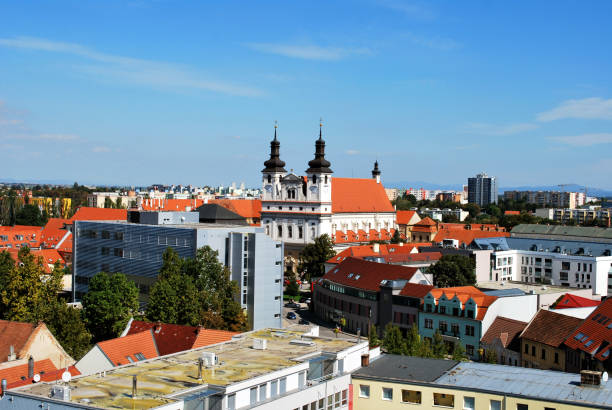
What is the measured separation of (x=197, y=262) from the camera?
59.5m

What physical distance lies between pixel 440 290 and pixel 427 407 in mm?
31975

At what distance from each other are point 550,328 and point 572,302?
13.5 meters

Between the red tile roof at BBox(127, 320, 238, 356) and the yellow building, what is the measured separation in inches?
420

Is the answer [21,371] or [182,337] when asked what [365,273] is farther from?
[21,371]

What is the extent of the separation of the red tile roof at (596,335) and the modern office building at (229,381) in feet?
65.7

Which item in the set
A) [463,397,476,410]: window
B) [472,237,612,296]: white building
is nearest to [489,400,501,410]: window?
[463,397,476,410]: window

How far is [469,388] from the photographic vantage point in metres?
29.2

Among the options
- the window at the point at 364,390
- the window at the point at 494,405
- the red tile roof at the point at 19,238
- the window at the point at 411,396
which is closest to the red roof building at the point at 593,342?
the window at the point at 494,405

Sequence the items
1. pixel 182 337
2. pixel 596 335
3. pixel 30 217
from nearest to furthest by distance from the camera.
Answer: pixel 182 337
pixel 596 335
pixel 30 217

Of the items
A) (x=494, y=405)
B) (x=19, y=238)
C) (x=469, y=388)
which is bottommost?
(x=494, y=405)

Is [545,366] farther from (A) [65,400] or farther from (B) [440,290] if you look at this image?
(A) [65,400]

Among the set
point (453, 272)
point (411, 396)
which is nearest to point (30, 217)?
point (453, 272)

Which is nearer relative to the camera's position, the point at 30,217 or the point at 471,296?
the point at 471,296

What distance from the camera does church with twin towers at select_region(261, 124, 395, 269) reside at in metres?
114
